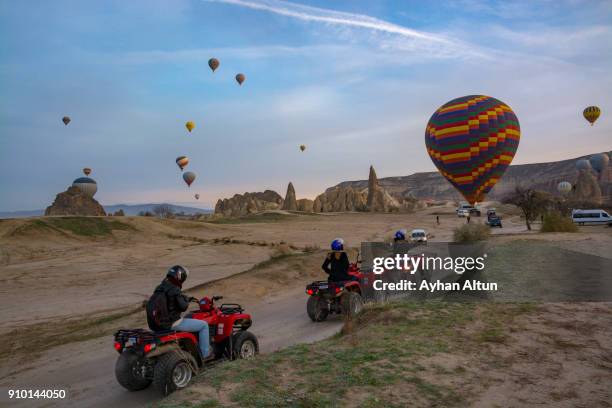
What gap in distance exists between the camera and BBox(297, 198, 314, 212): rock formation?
122 metres

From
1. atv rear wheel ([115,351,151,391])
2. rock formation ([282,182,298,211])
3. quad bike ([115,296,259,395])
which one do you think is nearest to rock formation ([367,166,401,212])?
rock formation ([282,182,298,211])

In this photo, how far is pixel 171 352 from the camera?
23.6ft

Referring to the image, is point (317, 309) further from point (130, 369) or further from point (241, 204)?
point (241, 204)

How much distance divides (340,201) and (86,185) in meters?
60.0

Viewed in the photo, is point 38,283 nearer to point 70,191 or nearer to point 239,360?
point 239,360

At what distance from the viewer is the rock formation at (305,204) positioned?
121688mm

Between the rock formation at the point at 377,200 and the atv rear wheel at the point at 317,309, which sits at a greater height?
the rock formation at the point at 377,200

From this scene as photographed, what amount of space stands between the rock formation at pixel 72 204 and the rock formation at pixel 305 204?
159 ft

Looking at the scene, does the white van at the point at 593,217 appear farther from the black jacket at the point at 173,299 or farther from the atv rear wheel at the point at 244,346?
the black jacket at the point at 173,299

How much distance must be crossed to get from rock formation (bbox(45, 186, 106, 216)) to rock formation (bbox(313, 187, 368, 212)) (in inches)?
2032

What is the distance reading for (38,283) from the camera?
84.2ft

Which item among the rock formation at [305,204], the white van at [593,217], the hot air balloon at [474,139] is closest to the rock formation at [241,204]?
the rock formation at [305,204]

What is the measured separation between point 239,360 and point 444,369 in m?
3.15

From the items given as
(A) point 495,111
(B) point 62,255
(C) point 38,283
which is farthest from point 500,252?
(B) point 62,255
